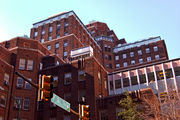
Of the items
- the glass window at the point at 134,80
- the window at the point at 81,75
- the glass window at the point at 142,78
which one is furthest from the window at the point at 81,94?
the glass window at the point at 142,78

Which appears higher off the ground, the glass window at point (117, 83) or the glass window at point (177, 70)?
the glass window at point (177, 70)

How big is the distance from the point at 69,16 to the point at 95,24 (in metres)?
35.5

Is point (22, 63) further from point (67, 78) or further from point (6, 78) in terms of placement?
point (67, 78)

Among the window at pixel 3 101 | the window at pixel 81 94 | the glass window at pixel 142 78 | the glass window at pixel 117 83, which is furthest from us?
the glass window at pixel 117 83

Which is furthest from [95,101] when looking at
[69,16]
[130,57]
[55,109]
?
[130,57]

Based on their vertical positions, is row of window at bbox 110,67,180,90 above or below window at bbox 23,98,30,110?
above

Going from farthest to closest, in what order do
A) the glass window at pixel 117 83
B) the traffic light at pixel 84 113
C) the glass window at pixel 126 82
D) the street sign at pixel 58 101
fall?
the glass window at pixel 126 82 < the glass window at pixel 117 83 < the traffic light at pixel 84 113 < the street sign at pixel 58 101

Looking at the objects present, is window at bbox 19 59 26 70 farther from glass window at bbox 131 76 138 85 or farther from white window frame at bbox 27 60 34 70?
glass window at bbox 131 76 138 85

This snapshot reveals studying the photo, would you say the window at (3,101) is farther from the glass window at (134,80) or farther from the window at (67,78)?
the glass window at (134,80)

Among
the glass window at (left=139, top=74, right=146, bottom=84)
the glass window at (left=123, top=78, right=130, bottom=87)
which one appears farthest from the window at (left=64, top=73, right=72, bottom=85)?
the glass window at (left=139, top=74, right=146, bottom=84)

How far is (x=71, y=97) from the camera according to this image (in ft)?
130

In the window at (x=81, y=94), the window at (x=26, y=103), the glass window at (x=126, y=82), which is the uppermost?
the glass window at (x=126, y=82)

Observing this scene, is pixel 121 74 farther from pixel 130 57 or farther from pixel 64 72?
pixel 130 57

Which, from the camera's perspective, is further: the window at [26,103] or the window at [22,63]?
the window at [22,63]
